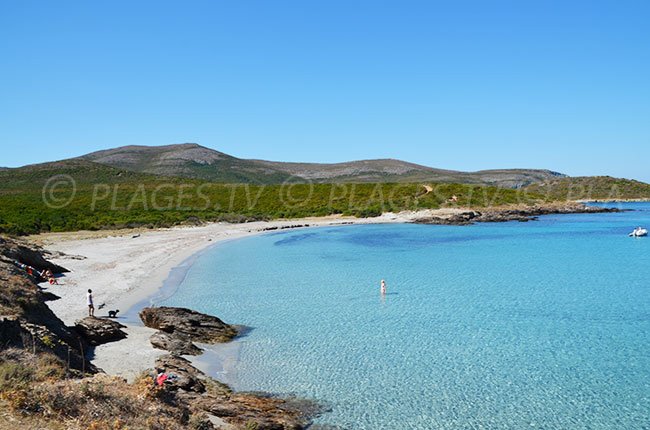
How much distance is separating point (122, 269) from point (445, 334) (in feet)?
65.4

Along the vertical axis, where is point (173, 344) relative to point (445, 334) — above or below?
above

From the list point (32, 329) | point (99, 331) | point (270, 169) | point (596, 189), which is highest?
point (270, 169)

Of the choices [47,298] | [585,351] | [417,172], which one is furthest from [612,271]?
[417,172]

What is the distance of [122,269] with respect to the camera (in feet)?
93.5

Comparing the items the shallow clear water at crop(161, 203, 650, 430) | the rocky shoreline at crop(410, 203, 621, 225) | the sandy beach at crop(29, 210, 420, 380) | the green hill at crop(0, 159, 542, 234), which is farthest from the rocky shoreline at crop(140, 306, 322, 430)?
the rocky shoreline at crop(410, 203, 621, 225)

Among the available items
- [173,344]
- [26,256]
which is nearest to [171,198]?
[26,256]

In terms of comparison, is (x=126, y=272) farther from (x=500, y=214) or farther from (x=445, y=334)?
(x=500, y=214)

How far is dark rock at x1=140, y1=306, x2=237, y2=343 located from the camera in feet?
52.0

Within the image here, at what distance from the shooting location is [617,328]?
17078 millimetres

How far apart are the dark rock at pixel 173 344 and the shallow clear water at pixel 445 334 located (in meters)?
1.49

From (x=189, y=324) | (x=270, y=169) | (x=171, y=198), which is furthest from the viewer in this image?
(x=270, y=169)

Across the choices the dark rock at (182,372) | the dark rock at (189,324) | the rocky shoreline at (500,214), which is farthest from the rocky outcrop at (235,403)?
the rocky shoreline at (500,214)

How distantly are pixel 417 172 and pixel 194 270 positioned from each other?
495 ft

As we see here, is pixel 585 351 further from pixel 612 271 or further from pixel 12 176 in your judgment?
pixel 12 176
